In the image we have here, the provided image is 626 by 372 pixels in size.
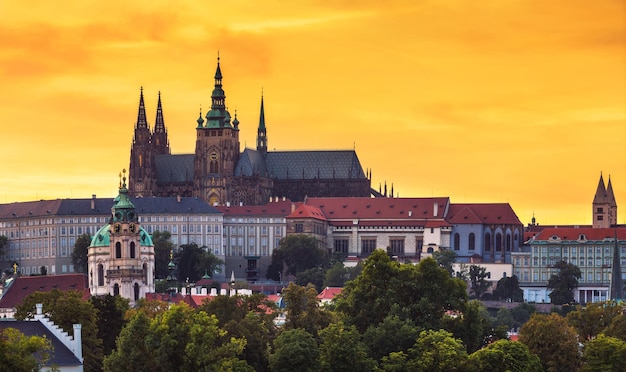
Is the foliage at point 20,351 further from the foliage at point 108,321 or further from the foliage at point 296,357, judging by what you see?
the foliage at point 108,321

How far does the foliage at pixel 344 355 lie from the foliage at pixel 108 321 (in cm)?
1242

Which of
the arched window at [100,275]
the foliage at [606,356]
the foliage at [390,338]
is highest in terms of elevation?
Answer: the arched window at [100,275]

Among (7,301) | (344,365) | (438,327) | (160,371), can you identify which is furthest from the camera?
(7,301)

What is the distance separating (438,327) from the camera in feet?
330

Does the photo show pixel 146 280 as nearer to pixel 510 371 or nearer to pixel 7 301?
pixel 7 301

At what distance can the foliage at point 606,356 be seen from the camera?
9756 centimetres

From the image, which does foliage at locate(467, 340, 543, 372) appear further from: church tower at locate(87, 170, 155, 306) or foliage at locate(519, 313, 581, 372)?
church tower at locate(87, 170, 155, 306)

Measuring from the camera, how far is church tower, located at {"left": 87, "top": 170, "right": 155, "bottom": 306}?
15925 centimetres

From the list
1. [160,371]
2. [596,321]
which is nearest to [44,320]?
[160,371]

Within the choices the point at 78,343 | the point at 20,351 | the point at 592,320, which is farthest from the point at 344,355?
the point at 592,320

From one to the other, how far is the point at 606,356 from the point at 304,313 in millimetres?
16215

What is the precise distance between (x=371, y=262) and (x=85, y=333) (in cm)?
1443

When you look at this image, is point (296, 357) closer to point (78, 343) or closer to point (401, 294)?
point (78, 343)

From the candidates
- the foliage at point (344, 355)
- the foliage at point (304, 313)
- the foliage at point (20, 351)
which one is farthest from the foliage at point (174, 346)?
the foliage at point (304, 313)
